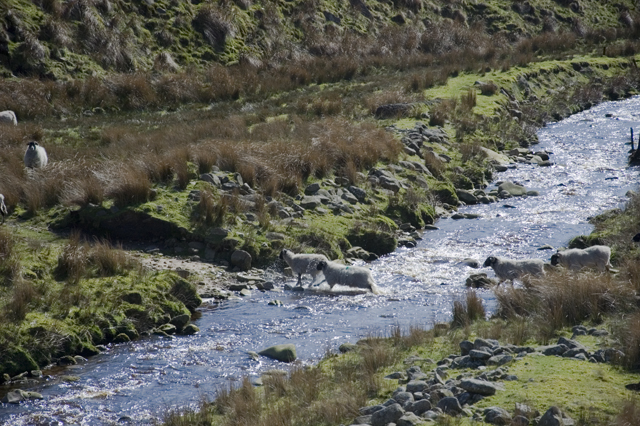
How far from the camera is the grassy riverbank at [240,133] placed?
1296cm

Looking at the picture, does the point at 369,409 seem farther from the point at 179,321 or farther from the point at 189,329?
the point at 179,321

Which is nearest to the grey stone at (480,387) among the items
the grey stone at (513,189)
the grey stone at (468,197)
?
the grey stone at (468,197)

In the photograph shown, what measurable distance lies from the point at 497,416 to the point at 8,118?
2138 centimetres

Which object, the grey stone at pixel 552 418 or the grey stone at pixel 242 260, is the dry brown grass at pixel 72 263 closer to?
the grey stone at pixel 242 260

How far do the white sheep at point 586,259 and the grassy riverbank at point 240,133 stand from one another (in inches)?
15.6

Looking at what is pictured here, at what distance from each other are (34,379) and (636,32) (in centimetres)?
4781

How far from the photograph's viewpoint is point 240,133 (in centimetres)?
2272

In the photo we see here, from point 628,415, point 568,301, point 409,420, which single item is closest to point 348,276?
point 568,301

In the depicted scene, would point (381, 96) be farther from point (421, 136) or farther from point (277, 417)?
point (277, 417)

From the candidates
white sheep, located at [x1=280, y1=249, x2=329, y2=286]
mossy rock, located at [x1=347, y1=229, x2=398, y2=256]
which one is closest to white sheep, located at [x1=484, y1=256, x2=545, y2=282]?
mossy rock, located at [x1=347, y1=229, x2=398, y2=256]

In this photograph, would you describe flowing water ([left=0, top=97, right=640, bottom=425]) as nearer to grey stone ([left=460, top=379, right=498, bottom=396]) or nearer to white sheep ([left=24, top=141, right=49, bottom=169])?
grey stone ([left=460, top=379, right=498, bottom=396])

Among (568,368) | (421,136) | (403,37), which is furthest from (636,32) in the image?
(568,368)

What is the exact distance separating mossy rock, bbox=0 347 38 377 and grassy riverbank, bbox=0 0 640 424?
3 cm

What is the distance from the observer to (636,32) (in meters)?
49.2
